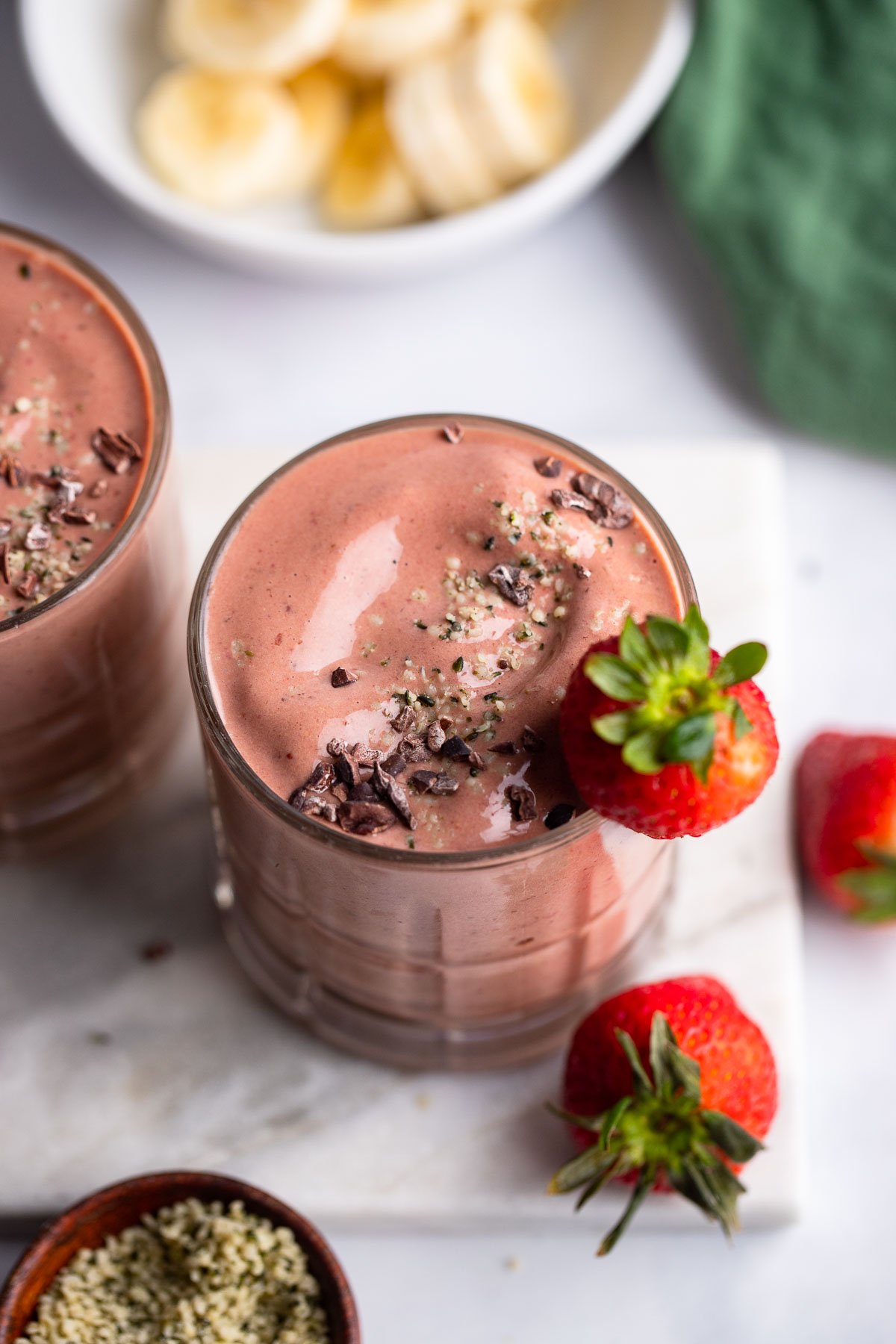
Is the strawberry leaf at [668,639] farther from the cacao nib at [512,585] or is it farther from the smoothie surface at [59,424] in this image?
the smoothie surface at [59,424]

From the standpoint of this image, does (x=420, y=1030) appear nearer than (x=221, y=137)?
Yes

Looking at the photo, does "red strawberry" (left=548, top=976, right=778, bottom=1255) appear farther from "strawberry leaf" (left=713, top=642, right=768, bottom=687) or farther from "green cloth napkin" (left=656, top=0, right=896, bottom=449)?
"green cloth napkin" (left=656, top=0, right=896, bottom=449)

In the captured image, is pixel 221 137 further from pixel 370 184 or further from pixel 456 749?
pixel 456 749

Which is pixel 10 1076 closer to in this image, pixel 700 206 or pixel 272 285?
pixel 272 285

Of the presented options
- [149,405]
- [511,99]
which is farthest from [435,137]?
[149,405]

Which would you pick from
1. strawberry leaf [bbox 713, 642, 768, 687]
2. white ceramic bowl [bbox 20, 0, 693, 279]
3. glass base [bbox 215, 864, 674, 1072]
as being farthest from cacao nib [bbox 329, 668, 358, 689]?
white ceramic bowl [bbox 20, 0, 693, 279]

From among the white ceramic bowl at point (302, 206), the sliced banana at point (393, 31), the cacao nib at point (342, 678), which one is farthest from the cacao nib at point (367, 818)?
the sliced banana at point (393, 31)
